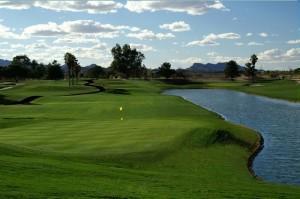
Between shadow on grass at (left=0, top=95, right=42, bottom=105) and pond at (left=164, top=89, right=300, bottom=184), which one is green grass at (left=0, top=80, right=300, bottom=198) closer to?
pond at (left=164, top=89, right=300, bottom=184)

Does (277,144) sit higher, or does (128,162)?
(128,162)

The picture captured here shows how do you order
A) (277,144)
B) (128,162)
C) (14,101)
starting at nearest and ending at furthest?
(128,162)
(277,144)
(14,101)

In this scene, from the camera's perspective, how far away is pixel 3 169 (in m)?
19.9

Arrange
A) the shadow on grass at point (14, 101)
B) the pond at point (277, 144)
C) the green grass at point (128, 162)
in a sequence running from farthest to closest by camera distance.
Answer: the shadow on grass at point (14, 101), the pond at point (277, 144), the green grass at point (128, 162)

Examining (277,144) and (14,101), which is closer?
(277,144)

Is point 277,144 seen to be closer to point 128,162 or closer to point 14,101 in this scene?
point 128,162

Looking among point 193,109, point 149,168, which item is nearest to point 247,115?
point 193,109

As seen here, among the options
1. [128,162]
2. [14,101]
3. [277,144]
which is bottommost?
[277,144]

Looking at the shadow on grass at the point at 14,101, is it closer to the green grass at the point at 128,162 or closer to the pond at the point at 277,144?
the green grass at the point at 128,162

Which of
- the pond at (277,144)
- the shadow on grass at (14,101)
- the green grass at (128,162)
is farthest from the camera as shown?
the shadow on grass at (14,101)

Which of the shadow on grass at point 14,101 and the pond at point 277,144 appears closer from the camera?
the pond at point 277,144

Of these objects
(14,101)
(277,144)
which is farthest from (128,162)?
(14,101)

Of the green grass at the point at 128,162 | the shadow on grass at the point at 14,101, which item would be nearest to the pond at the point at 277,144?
the green grass at the point at 128,162

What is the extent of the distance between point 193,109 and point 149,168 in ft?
142
